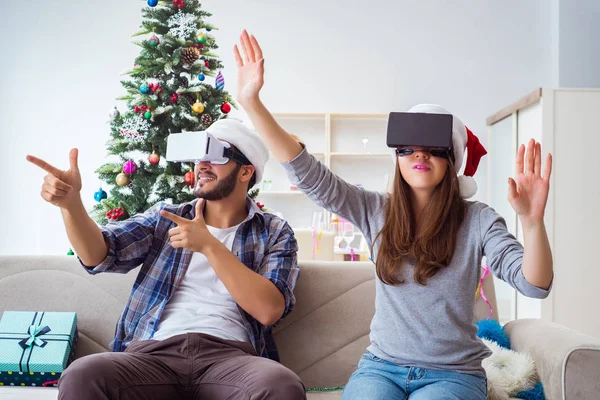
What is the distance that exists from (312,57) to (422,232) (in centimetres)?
550

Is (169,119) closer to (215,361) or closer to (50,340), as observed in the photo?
(50,340)

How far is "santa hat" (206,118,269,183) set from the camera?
6.64 ft

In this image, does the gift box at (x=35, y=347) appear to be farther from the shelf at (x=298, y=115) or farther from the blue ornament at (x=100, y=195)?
the shelf at (x=298, y=115)

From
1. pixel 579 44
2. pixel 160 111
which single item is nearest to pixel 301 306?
pixel 160 111

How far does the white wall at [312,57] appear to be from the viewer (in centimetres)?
670

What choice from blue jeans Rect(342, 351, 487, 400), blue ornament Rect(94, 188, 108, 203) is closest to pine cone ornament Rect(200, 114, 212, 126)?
blue ornament Rect(94, 188, 108, 203)

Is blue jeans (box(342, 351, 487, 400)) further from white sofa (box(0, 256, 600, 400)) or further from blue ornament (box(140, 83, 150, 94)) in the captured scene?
blue ornament (box(140, 83, 150, 94))

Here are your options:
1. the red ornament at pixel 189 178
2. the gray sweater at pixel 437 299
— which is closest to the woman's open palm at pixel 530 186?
the gray sweater at pixel 437 299

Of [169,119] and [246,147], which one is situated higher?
[169,119]

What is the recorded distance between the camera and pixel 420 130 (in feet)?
5.12

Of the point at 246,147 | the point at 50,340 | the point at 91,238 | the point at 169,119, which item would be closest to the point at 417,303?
the point at 246,147

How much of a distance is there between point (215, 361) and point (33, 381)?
64 cm

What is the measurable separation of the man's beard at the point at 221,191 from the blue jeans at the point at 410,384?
730mm

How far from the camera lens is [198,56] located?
117 inches
